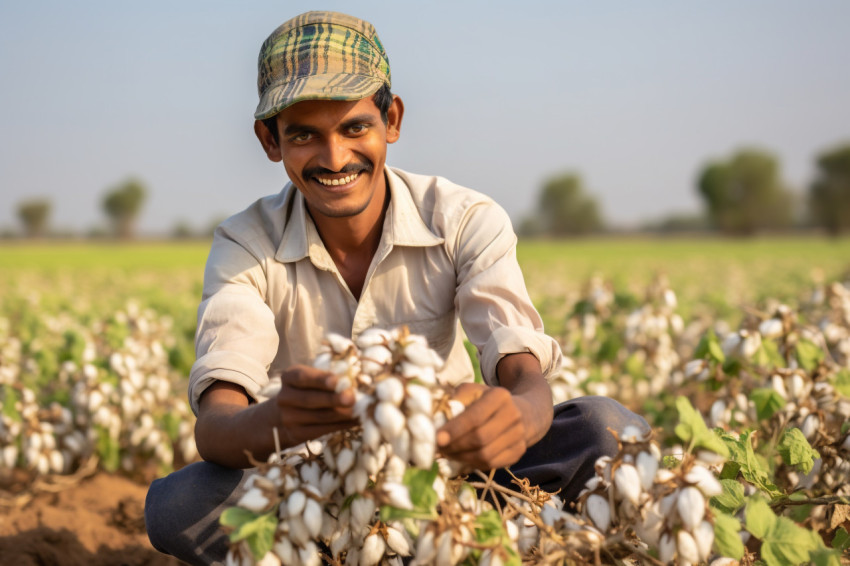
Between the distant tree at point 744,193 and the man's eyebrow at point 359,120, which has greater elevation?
the man's eyebrow at point 359,120

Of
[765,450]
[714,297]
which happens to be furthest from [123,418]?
[714,297]

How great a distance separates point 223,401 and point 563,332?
3.84 meters

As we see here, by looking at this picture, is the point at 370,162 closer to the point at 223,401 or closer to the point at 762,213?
the point at 223,401

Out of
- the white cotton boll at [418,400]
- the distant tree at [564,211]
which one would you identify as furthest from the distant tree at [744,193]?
the white cotton boll at [418,400]

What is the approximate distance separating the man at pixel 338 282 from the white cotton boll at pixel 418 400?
380mm

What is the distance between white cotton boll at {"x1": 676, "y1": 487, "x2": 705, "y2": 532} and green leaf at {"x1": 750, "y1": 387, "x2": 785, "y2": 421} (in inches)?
61.3

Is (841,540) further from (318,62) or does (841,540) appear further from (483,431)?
(318,62)

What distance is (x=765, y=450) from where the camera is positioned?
337 centimetres

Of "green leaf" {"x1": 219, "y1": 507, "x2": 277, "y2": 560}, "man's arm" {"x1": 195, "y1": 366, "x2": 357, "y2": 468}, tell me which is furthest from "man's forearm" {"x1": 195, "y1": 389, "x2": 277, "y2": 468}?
"green leaf" {"x1": 219, "y1": 507, "x2": 277, "y2": 560}

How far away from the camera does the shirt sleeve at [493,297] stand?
231cm

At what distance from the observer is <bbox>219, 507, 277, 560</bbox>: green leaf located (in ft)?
5.33

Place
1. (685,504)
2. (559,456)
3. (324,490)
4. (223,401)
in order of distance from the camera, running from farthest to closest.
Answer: (559,456), (223,401), (324,490), (685,504)

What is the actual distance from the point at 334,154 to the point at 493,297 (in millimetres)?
697

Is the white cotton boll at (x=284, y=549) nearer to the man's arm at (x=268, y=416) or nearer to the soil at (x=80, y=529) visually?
the man's arm at (x=268, y=416)
